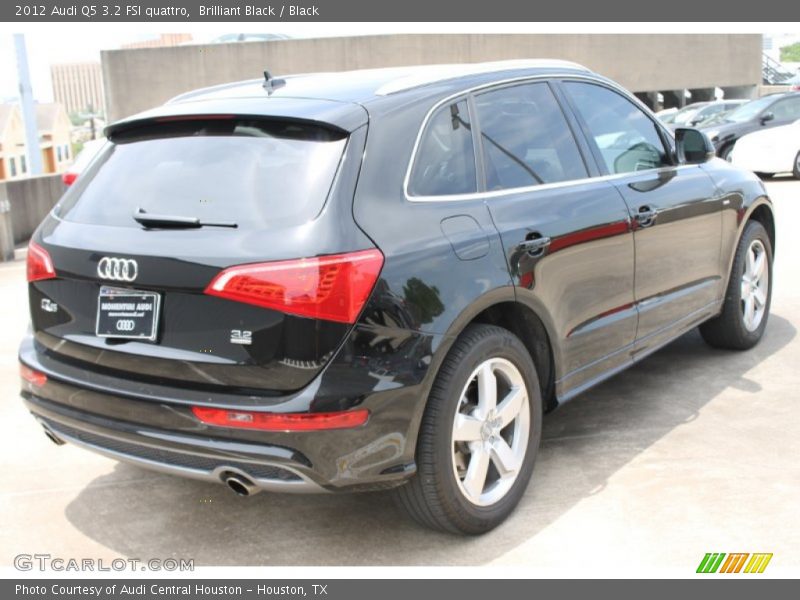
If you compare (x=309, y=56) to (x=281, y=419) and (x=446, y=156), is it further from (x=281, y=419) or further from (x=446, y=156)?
(x=281, y=419)

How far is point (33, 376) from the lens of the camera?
369cm

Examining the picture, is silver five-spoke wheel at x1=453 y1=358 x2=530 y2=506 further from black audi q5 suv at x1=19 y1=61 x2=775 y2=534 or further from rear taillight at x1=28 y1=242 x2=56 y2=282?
rear taillight at x1=28 y1=242 x2=56 y2=282

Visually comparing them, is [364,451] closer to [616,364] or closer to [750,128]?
[616,364]

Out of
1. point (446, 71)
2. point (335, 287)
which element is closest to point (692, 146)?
point (446, 71)

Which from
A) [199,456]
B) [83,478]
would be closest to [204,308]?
[199,456]

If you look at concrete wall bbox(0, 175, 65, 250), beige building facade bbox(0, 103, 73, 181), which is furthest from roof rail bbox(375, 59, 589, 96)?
beige building facade bbox(0, 103, 73, 181)

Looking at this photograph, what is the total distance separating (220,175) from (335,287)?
2.14ft

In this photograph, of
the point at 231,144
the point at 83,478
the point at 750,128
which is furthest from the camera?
the point at 750,128

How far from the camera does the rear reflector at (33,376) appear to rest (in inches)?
143

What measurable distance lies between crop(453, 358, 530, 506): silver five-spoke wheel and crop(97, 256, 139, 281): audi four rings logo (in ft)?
4.20

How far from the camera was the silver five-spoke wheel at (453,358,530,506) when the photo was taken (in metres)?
3.54

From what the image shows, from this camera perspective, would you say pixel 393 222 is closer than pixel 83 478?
Yes

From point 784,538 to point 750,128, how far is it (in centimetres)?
1704

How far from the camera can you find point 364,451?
10.3ft
